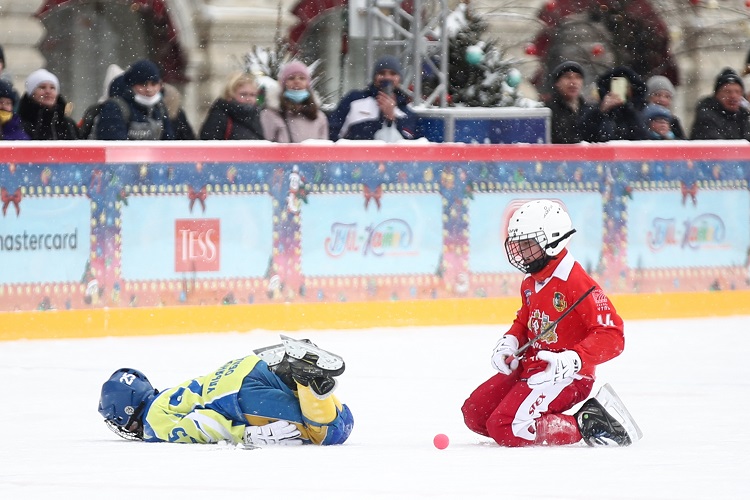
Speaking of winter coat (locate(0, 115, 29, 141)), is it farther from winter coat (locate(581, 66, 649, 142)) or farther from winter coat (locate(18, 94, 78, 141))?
winter coat (locate(581, 66, 649, 142))

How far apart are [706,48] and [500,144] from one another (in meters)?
11.1

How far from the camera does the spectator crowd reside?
420 inches

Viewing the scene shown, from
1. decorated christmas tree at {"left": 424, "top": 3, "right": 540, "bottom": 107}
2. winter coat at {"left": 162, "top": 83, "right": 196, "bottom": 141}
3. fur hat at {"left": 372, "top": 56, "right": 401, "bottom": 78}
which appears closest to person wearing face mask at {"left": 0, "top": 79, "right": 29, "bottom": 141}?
winter coat at {"left": 162, "top": 83, "right": 196, "bottom": 141}

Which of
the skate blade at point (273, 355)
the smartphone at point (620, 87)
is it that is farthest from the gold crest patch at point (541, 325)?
the smartphone at point (620, 87)

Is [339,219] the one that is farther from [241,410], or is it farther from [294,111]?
[241,410]

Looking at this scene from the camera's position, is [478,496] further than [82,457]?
No

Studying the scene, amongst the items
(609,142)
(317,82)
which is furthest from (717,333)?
(317,82)

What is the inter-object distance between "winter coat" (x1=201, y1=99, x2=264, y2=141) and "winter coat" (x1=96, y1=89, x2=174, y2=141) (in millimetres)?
317

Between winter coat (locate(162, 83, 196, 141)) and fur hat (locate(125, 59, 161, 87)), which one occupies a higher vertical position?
fur hat (locate(125, 59, 161, 87))

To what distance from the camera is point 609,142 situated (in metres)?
11.6

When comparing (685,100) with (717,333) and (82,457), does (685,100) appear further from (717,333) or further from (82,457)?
(82,457)

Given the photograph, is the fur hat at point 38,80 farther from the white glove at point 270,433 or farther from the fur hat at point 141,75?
the white glove at point 270,433

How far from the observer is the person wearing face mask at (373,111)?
11367 mm

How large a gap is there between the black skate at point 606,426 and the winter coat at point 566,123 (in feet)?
20.0
